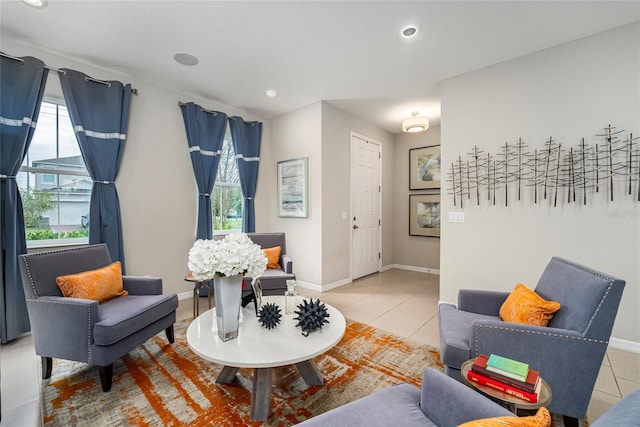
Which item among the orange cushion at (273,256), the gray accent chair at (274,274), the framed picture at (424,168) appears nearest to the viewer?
the gray accent chair at (274,274)

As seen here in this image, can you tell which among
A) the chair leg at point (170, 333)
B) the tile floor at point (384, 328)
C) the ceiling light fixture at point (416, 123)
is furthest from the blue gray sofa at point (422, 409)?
the ceiling light fixture at point (416, 123)

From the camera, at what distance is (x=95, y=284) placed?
6.98 ft

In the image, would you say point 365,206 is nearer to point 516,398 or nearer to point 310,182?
point 310,182

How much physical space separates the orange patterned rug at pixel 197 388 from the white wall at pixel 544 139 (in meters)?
1.35

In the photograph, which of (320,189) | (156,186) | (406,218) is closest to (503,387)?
(320,189)

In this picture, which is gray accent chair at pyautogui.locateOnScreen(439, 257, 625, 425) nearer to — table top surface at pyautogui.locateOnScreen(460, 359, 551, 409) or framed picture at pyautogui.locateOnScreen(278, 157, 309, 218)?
table top surface at pyautogui.locateOnScreen(460, 359, 551, 409)

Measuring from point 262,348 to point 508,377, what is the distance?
118 cm

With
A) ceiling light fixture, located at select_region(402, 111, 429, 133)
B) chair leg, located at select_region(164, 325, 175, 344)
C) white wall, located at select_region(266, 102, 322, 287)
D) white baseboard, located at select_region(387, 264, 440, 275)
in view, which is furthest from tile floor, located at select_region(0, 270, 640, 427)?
ceiling light fixture, located at select_region(402, 111, 429, 133)

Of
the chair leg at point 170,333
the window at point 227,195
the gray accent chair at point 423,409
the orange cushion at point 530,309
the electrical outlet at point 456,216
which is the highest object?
the window at point 227,195

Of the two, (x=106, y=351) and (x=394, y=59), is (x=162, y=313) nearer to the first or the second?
(x=106, y=351)

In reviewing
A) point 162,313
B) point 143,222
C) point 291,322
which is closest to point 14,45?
point 143,222

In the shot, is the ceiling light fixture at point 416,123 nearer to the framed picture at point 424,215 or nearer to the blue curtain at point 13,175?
the framed picture at point 424,215

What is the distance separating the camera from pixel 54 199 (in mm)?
2818

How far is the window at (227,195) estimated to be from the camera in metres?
4.16
